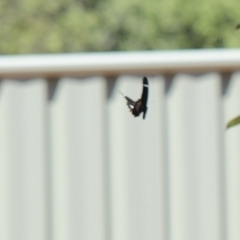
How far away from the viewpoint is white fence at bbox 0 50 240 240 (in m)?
2.44

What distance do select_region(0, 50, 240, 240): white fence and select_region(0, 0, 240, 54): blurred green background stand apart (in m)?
7.87

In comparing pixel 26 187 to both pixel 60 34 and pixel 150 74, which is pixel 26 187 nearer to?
pixel 150 74

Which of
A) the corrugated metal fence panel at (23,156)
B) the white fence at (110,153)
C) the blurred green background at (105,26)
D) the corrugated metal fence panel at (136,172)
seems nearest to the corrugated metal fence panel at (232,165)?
the white fence at (110,153)

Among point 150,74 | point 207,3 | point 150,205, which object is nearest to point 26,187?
point 150,205

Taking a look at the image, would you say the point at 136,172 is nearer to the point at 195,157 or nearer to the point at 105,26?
the point at 195,157

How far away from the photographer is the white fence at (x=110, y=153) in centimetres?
244

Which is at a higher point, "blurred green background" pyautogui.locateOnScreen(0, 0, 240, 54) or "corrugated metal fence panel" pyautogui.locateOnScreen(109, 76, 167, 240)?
"blurred green background" pyautogui.locateOnScreen(0, 0, 240, 54)

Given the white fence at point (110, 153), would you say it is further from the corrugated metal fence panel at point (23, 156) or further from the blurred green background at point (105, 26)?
the blurred green background at point (105, 26)

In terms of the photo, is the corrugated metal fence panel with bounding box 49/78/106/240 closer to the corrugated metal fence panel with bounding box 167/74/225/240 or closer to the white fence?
the white fence

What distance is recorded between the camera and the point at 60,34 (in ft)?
38.2

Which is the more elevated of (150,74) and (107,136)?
(150,74)

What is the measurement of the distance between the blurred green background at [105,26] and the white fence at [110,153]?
7.87 metres

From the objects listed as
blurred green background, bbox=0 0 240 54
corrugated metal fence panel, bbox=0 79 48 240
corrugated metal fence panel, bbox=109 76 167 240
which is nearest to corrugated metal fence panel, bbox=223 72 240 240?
corrugated metal fence panel, bbox=109 76 167 240

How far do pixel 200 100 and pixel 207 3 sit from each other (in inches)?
309
